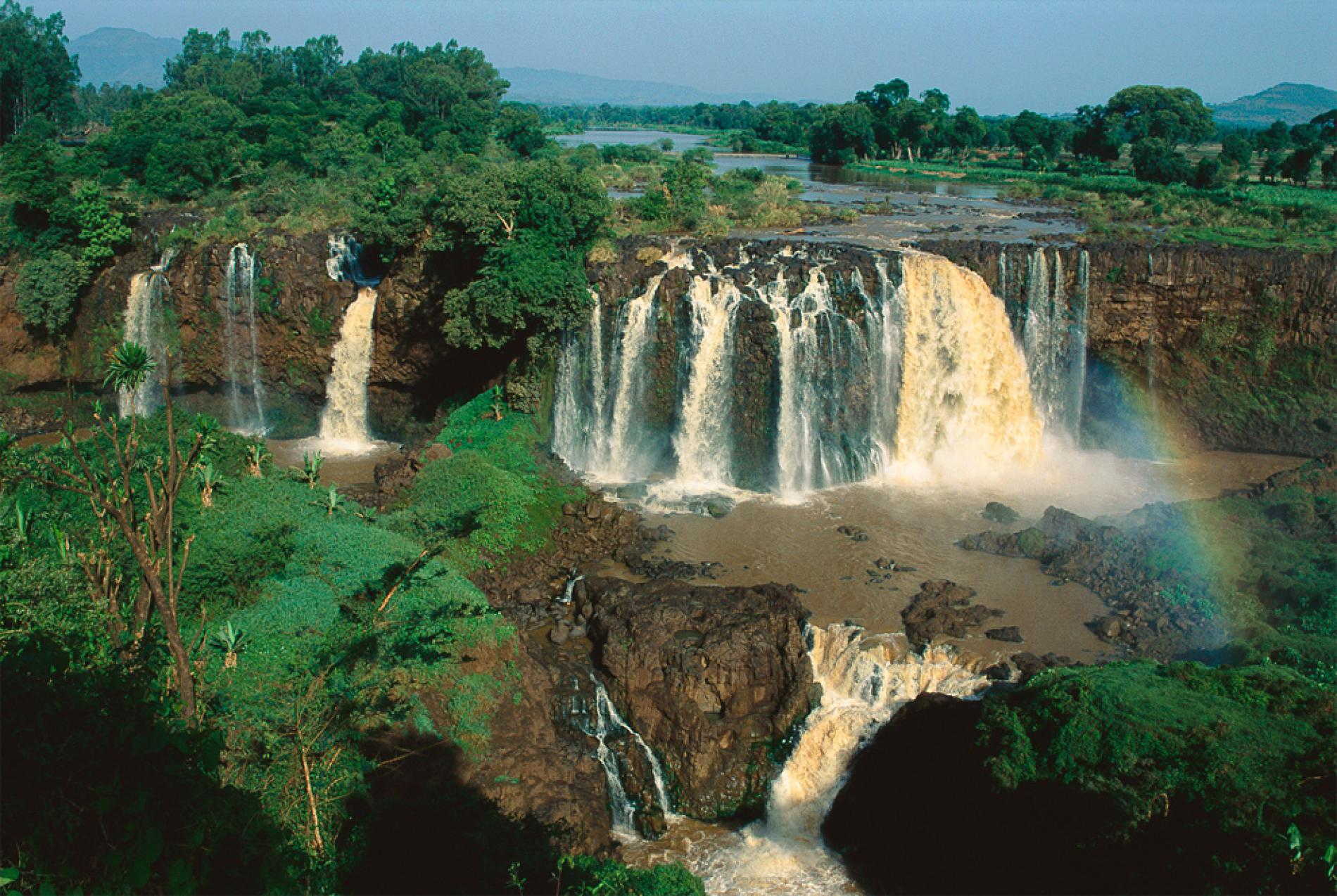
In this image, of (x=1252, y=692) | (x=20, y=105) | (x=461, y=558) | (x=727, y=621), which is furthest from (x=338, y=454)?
(x=20, y=105)

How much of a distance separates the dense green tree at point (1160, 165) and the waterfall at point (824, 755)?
36346mm

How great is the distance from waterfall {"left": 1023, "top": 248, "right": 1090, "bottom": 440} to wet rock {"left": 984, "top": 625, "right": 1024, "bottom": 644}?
31.3 ft

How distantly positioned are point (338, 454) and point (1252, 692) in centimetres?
1930

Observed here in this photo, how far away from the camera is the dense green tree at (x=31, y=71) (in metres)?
56.5

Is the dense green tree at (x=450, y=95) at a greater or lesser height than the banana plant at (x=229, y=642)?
greater

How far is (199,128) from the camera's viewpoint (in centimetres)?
3603

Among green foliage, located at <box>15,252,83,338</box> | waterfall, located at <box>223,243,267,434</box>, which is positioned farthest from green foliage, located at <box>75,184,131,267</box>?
waterfall, located at <box>223,243,267,434</box>

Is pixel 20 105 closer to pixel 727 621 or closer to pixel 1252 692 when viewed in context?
pixel 727 621

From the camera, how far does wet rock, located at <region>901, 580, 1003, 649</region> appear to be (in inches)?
645

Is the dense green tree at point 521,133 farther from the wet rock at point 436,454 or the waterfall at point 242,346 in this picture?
the wet rock at point 436,454

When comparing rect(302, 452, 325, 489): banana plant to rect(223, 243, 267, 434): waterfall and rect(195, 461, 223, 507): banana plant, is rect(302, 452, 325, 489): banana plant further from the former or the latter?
rect(223, 243, 267, 434): waterfall

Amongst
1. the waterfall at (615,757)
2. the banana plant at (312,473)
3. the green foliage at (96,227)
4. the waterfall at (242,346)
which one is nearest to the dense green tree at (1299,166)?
the waterfall at (242,346)

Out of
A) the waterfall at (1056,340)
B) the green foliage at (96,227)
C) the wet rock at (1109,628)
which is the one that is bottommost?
the wet rock at (1109,628)

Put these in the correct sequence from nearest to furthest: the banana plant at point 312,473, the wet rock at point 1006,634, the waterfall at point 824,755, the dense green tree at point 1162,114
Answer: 1. the waterfall at point 824,755
2. the wet rock at point 1006,634
3. the banana plant at point 312,473
4. the dense green tree at point 1162,114
